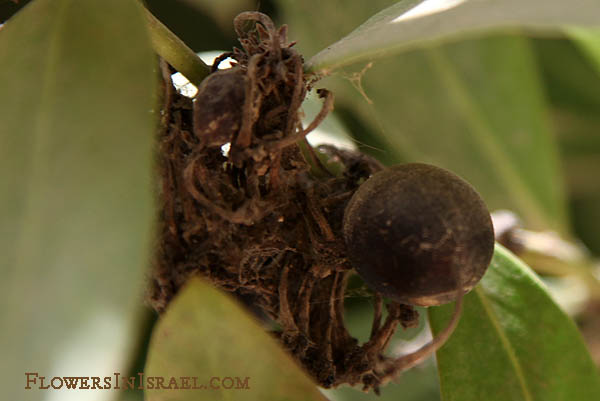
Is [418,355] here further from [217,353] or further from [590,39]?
[590,39]

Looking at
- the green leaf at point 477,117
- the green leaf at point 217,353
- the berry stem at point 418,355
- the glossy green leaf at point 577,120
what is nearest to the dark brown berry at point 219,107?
the green leaf at point 217,353

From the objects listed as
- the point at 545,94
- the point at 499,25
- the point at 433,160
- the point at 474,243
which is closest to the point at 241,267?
the point at 474,243

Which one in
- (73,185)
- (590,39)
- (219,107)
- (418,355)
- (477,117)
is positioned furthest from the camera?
(477,117)

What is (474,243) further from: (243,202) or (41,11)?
(41,11)

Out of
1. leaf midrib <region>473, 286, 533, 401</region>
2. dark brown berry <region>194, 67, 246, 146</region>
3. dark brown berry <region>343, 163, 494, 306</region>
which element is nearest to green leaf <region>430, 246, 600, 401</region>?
leaf midrib <region>473, 286, 533, 401</region>

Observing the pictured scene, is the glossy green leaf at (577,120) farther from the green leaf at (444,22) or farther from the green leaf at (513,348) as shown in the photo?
the green leaf at (444,22)

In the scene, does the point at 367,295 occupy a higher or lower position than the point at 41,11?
lower

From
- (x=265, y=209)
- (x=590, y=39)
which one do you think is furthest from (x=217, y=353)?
(x=590, y=39)
